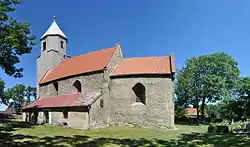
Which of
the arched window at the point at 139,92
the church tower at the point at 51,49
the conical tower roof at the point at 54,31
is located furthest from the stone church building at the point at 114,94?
the conical tower roof at the point at 54,31

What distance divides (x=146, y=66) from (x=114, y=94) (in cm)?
560

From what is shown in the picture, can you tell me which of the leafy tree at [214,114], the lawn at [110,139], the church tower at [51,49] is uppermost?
the church tower at [51,49]

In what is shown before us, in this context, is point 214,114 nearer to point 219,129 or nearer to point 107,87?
point 219,129

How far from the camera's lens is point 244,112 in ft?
80.8

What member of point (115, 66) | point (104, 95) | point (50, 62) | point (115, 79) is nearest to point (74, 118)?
point (104, 95)

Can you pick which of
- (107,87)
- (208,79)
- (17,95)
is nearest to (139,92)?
(107,87)

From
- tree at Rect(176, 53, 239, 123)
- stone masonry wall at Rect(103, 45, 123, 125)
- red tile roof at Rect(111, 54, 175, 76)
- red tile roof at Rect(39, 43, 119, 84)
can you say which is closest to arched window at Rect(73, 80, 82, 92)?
red tile roof at Rect(39, 43, 119, 84)

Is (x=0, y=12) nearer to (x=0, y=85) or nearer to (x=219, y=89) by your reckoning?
(x=219, y=89)

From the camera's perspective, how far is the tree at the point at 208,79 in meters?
32.7

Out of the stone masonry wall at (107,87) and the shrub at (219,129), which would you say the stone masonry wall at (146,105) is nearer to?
the stone masonry wall at (107,87)

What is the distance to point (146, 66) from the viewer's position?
23.1m

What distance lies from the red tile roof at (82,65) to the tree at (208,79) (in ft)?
61.8

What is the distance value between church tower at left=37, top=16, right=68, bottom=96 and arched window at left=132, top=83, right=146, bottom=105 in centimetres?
1727

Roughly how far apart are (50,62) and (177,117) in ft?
106
